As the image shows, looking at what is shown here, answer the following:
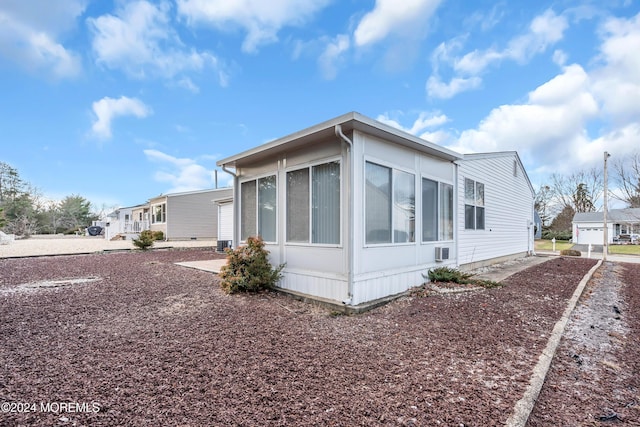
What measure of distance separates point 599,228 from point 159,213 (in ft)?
129

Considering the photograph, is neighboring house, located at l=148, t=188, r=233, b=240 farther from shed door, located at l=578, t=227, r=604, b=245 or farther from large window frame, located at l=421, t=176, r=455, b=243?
shed door, located at l=578, t=227, r=604, b=245

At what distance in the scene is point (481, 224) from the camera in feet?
31.0

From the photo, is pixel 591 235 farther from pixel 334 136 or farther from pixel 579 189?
pixel 334 136

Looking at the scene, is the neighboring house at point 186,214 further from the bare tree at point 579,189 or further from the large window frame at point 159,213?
the bare tree at point 579,189

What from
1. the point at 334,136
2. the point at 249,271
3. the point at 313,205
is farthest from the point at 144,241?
the point at 334,136

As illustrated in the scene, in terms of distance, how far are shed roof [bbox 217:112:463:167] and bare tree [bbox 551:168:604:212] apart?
36976mm

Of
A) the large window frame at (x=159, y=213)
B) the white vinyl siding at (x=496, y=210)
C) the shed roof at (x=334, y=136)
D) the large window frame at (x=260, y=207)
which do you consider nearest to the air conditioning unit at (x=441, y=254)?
the white vinyl siding at (x=496, y=210)

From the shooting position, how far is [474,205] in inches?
356

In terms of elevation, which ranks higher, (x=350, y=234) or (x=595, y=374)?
(x=350, y=234)

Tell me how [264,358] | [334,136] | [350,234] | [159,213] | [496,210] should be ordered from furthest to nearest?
[159,213], [496,210], [334,136], [350,234], [264,358]

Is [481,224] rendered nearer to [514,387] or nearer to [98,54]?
[514,387]

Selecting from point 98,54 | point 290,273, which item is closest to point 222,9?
point 98,54

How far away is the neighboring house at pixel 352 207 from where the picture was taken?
499cm

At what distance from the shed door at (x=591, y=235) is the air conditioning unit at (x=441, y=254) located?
31.3m
